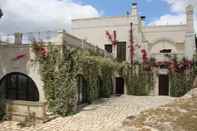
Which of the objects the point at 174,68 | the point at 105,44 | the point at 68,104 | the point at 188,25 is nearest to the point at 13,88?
the point at 68,104

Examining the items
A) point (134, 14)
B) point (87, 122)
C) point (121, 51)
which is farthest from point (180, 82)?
point (87, 122)

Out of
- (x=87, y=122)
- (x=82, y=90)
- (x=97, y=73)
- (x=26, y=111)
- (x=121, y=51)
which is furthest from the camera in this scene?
(x=121, y=51)

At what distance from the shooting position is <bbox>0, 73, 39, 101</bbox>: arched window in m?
15.4

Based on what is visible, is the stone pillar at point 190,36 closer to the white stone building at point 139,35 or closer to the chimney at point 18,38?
the white stone building at point 139,35

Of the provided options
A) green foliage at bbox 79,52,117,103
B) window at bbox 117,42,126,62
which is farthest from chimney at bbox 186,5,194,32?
green foliage at bbox 79,52,117,103

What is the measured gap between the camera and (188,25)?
2445 centimetres

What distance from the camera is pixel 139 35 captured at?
2520cm

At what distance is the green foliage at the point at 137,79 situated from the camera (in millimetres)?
23797

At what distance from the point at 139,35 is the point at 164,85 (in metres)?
5.31

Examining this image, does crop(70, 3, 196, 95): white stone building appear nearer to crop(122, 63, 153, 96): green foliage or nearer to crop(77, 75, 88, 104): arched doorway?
crop(122, 63, 153, 96): green foliage

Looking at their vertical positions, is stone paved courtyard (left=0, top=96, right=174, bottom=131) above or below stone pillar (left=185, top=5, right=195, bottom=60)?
below

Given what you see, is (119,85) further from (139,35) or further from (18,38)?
(18,38)

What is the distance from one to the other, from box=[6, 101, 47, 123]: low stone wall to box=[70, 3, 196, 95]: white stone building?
44.0 ft

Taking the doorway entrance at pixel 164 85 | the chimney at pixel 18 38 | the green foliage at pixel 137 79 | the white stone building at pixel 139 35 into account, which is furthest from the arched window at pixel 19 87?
the doorway entrance at pixel 164 85
